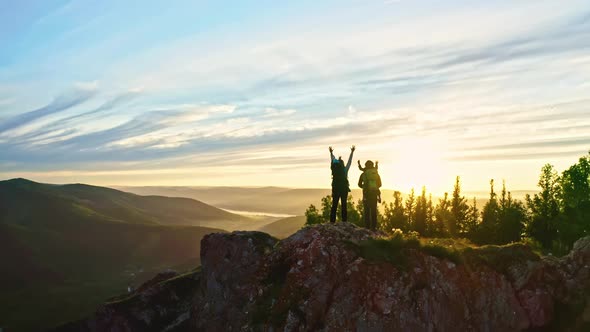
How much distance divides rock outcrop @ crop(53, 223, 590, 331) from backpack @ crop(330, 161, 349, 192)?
231cm

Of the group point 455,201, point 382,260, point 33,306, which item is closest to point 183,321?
point 382,260

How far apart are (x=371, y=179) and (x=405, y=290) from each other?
772cm

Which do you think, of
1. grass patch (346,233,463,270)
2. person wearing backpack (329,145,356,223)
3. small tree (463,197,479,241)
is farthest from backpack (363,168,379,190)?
small tree (463,197,479,241)

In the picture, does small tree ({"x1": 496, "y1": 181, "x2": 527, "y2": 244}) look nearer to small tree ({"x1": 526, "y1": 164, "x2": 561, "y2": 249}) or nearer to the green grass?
small tree ({"x1": 526, "y1": 164, "x2": 561, "y2": 249})

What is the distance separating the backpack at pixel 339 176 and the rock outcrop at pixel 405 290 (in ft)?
7.59

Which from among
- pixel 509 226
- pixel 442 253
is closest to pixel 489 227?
pixel 509 226

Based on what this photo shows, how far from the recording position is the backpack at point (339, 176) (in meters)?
29.7

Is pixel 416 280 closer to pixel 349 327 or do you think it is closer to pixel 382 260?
pixel 382 260

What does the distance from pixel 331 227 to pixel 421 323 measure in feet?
23.0

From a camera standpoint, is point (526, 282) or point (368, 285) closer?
point (368, 285)

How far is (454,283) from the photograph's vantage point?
2627cm

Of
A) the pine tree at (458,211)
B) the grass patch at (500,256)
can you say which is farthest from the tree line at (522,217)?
the grass patch at (500,256)

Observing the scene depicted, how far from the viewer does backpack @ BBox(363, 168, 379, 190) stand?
1196 inches

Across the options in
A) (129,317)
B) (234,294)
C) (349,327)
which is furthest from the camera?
(129,317)
